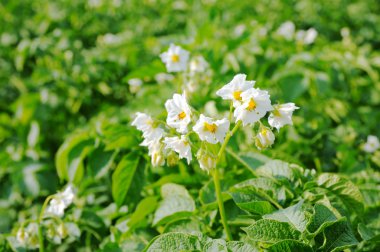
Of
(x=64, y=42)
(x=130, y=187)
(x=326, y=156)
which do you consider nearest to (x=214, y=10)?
(x=64, y=42)

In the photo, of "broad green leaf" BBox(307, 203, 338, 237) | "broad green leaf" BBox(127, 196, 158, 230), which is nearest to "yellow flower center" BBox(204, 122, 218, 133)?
"broad green leaf" BBox(307, 203, 338, 237)

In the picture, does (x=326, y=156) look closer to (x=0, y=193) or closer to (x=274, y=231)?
(x=274, y=231)

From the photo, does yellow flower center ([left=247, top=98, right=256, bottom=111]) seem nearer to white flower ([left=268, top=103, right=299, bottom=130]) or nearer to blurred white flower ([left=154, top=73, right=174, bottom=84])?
white flower ([left=268, top=103, right=299, bottom=130])

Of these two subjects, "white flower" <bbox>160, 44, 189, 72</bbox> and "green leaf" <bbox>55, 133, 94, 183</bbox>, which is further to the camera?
"white flower" <bbox>160, 44, 189, 72</bbox>

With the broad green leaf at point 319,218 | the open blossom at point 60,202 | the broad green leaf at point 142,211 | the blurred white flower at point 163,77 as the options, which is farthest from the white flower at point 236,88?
the blurred white flower at point 163,77

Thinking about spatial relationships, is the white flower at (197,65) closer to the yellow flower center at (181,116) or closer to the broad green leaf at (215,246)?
the yellow flower center at (181,116)

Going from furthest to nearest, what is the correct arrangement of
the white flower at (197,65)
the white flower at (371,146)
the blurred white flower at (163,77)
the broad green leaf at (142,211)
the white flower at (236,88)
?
the blurred white flower at (163,77) → the white flower at (197,65) → the white flower at (371,146) → the broad green leaf at (142,211) → the white flower at (236,88)

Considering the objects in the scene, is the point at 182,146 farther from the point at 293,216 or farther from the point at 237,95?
the point at 293,216
